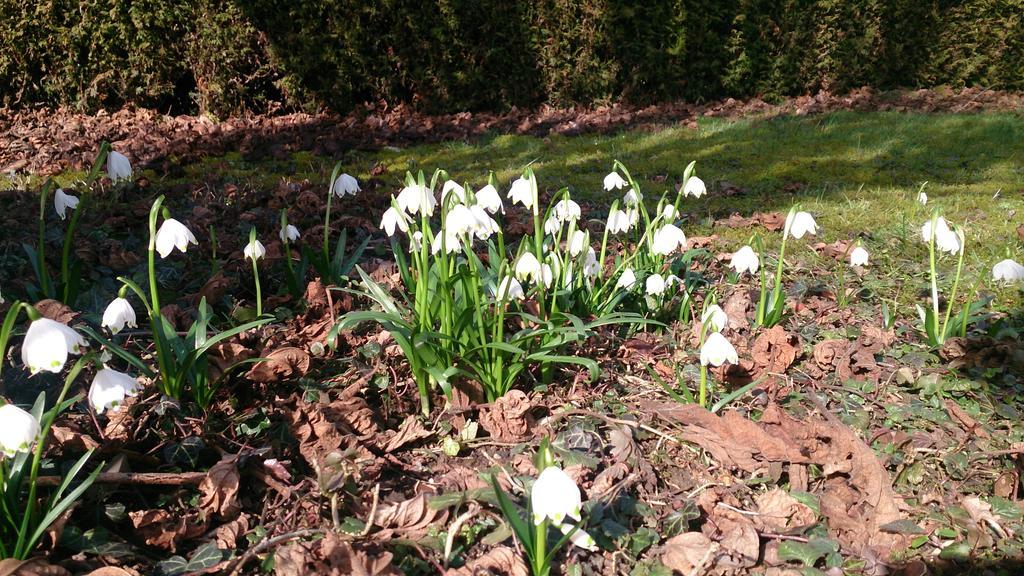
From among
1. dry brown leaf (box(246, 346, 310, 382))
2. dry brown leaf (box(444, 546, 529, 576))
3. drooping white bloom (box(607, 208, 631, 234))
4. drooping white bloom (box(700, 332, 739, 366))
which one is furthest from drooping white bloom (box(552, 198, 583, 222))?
dry brown leaf (box(444, 546, 529, 576))

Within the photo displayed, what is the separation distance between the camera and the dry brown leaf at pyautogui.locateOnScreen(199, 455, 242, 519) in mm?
1702

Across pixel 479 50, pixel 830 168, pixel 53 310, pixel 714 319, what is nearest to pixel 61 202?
pixel 53 310

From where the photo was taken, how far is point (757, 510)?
186 cm

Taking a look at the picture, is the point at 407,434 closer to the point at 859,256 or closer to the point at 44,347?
the point at 44,347

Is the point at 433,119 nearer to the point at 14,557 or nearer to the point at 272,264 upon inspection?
the point at 272,264

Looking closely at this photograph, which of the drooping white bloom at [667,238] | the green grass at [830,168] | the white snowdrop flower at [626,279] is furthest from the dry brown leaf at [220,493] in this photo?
the green grass at [830,168]

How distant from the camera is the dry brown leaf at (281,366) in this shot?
214cm

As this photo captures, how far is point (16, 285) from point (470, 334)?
179 cm

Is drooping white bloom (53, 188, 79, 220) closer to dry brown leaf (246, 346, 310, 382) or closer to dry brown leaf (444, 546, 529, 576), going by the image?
dry brown leaf (246, 346, 310, 382)

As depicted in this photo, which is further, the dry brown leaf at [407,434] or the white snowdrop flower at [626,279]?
the white snowdrop flower at [626,279]

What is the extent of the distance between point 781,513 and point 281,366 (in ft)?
4.89

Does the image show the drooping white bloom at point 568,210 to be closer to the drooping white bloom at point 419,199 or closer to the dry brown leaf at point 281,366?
the drooping white bloom at point 419,199

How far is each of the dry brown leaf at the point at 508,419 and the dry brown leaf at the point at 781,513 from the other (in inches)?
26.9

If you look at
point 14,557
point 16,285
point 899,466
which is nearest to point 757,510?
point 899,466
